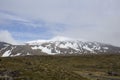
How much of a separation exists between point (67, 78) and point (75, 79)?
223cm

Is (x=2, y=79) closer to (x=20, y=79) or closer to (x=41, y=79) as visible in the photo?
(x=20, y=79)

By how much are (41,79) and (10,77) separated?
242 inches

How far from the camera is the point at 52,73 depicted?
5325cm

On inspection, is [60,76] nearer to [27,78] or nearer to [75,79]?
[75,79]

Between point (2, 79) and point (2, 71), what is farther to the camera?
point (2, 71)

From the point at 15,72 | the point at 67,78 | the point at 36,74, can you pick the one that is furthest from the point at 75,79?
the point at 15,72

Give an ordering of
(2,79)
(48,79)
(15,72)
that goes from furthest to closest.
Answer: (15,72)
(48,79)
(2,79)

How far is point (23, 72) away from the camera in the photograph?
166 feet

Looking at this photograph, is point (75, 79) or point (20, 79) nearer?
point (20, 79)

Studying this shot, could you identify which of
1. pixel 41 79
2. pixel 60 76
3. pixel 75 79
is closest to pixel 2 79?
pixel 41 79

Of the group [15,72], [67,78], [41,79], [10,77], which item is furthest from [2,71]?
[67,78]

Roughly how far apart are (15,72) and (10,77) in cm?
544

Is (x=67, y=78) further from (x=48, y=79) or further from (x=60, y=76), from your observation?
(x=48, y=79)

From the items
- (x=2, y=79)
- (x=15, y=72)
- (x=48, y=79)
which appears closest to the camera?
(x=2, y=79)
